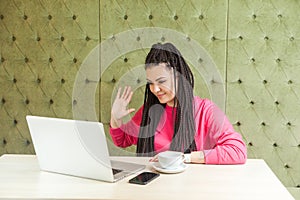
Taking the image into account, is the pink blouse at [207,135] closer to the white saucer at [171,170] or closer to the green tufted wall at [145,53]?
the white saucer at [171,170]

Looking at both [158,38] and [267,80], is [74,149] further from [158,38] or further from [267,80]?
[267,80]

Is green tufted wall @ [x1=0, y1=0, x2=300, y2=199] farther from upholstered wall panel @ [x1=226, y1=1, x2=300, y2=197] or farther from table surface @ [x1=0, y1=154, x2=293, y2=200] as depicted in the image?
table surface @ [x1=0, y1=154, x2=293, y2=200]

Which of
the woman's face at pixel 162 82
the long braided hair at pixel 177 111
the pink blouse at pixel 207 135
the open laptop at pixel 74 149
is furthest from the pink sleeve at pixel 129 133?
the open laptop at pixel 74 149

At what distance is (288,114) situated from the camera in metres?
2.37

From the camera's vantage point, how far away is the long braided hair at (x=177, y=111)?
78.2 inches

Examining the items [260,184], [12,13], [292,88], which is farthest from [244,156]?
[12,13]

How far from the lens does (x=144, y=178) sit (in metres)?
1.50

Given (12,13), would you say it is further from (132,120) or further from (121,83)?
(132,120)

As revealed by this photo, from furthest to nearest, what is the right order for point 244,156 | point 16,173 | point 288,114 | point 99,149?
point 288,114, point 244,156, point 16,173, point 99,149

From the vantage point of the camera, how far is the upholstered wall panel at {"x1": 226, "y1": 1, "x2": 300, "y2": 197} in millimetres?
2320

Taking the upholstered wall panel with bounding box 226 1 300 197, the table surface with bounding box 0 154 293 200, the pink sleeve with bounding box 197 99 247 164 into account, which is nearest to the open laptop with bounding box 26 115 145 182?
the table surface with bounding box 0 154 293 200

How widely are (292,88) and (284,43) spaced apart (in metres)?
0.28

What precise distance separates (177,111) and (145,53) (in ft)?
1.92

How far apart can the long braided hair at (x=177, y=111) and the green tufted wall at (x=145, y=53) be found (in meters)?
0.38
